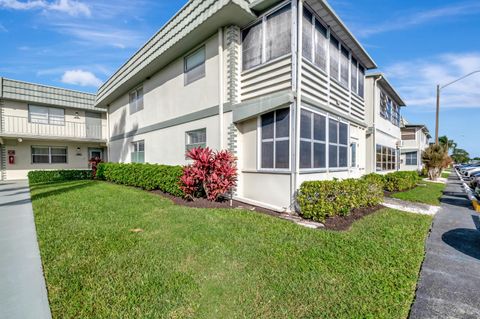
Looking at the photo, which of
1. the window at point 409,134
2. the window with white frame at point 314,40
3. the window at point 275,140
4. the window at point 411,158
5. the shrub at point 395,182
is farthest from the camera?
the window at point 411,158

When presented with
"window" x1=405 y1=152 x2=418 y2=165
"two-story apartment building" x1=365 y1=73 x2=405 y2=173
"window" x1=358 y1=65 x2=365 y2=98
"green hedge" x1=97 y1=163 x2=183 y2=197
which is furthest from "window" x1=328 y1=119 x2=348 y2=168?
"window" x1=405 y1=152 x2=418 y2=165

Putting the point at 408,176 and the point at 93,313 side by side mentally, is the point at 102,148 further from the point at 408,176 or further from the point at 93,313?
the point at 408,176

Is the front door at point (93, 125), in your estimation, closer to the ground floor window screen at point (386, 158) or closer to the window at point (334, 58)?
the window at point (334, 58)

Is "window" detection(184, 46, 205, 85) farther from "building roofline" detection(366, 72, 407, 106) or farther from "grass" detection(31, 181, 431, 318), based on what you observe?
"building roofline" detection(366, 72, 407, 106)

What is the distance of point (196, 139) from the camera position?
10102 millimetres

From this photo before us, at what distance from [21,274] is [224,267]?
9.64ft

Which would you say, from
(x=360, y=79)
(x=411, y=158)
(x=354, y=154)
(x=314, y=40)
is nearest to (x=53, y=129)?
(x=314, y=40)

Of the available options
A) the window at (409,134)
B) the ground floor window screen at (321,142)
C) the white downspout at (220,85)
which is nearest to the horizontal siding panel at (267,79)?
the white downspout at (220,85)

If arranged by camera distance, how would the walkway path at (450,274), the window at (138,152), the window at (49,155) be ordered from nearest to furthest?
the walkway path at (450,274) < the window at (138,152) < the window at (49,155)

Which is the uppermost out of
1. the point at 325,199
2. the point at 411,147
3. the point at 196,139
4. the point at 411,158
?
the point at 411,147

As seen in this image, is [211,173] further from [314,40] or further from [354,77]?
[354,77]

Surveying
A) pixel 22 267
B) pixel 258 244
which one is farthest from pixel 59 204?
pixel 258 244

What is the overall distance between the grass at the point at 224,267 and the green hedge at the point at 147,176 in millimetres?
2978

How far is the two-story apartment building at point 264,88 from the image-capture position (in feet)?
23.3
